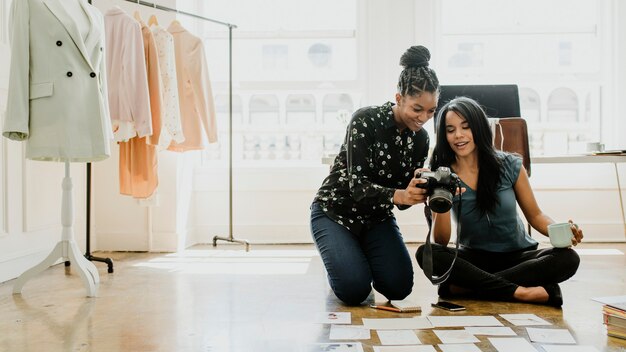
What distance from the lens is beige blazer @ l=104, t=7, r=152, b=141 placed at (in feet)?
10.3

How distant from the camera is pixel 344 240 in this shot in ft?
7.50

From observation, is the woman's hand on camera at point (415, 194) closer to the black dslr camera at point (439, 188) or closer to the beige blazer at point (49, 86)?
the black dslr camera at point (439, 188)

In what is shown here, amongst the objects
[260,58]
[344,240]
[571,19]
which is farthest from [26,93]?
[571,19]

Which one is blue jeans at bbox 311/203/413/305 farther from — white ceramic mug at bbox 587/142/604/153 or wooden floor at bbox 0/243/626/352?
white ceramic mug at bbox 587/142/604/153

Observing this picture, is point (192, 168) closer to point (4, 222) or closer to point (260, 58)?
point (260, 58)

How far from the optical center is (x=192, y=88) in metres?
3.74

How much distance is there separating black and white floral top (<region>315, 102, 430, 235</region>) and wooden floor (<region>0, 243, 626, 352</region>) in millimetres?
354

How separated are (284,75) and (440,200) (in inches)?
105

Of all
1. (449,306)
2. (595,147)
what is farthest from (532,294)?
(595,147)

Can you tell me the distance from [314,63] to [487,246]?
8.03 feet

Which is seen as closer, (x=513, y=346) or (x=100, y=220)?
(x=513, y=346)

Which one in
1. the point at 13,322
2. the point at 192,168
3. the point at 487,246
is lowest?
the point at 13,322

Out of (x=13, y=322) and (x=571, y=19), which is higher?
(x=571, y=19)

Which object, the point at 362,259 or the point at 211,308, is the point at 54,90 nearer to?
the point at 211,308
